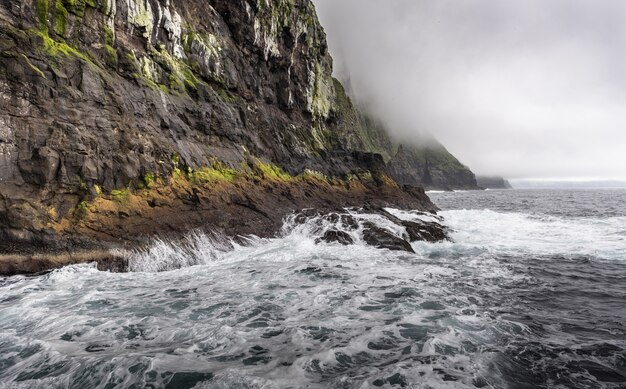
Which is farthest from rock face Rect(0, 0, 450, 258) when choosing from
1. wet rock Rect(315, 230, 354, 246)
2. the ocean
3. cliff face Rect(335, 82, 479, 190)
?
cliff face Rect(335, 82, 479, 190)

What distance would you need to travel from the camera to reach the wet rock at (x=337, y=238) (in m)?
17.6

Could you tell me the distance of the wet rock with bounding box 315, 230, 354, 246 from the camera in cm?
1760

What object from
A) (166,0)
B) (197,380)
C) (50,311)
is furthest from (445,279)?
→ (166,0)

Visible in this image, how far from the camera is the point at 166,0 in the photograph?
22.6 meters

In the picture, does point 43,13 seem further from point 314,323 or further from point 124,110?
point 314,323

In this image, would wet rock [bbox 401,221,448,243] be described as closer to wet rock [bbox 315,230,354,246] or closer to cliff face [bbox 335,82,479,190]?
wet rock [bbox 315,230,354,246]

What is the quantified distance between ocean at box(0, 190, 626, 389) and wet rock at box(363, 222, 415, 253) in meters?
2.40

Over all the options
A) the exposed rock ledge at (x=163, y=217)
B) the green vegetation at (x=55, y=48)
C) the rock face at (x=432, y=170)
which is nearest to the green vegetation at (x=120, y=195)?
the exposed rock ledge at (x=163, y=217)

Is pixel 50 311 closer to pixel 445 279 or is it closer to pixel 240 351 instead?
pixel 240 351

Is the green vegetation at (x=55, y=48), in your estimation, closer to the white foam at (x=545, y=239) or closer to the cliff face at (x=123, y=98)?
the cliff face at (x=123, y=98)

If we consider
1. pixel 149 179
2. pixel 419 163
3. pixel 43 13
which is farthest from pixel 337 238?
pixel 419 163

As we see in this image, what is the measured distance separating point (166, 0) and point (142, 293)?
20385mm

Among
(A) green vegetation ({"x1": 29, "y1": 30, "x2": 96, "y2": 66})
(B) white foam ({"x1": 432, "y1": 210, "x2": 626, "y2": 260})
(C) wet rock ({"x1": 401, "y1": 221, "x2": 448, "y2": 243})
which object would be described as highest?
(A) green vegetation ({"x1": 29, "y1": 30, "x2": 96, "y2": 66})

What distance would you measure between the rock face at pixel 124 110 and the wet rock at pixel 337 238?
18.2ft
